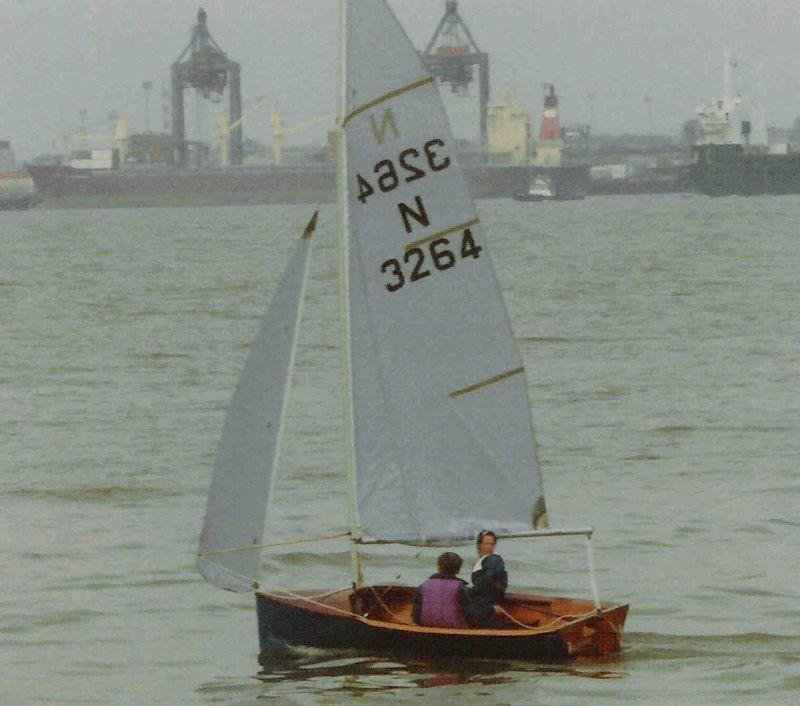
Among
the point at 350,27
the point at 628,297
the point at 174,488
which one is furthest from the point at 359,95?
the point at 628,297

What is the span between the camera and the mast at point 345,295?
13.6 meters

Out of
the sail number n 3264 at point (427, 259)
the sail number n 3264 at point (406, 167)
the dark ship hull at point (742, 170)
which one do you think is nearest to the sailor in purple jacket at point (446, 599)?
the sail number n 3264 at point (427, 259)

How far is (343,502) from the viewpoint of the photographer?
23953 mm

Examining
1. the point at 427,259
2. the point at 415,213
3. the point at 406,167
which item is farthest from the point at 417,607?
the point at 406,167

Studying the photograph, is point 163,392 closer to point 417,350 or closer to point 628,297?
point 417,350

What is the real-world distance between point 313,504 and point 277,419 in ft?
32.0

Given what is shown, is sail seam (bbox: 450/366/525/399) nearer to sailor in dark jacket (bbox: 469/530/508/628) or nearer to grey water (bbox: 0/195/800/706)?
sailor in dark jacket (bbox: 469/530/508/628)

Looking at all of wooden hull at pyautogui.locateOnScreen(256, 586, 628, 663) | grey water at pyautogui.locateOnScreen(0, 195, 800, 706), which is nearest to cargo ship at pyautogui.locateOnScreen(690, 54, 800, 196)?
grey water at pyautogui.locateOnScreen(0, 195, 800, 706)

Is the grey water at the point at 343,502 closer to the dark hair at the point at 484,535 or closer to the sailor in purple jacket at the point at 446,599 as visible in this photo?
the sailor in purple jacket at the point at 446,599

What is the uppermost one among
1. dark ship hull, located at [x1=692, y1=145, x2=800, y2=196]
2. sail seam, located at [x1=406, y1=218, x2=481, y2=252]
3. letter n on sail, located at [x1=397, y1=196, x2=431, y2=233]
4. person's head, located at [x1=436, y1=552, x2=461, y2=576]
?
dark ship hull, located at [x1=692, y1=145, x2=800, y2=196]

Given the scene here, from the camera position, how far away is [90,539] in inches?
866

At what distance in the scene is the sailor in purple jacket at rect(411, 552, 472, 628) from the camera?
13.8 metres

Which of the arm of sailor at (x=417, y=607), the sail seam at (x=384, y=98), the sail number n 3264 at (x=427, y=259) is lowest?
the arm of sailor at (x=417, y=607)

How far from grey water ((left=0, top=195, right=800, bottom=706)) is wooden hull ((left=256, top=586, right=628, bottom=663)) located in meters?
0.25
